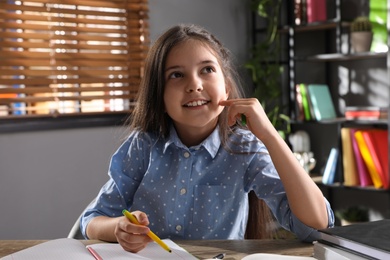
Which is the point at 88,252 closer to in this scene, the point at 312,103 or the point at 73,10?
the point at 73,10

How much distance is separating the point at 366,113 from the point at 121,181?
2.30m

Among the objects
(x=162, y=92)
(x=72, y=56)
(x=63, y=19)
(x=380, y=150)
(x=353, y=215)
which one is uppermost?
(x=63, y=19)

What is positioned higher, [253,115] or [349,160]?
[253,115]

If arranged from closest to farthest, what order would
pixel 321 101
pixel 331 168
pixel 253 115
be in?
pixel 253 115, pixel 331 168, pixel 321 101

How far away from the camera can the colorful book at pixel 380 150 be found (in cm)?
344

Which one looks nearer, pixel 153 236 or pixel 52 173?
pixel 153 236

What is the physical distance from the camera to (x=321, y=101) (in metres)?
3.83

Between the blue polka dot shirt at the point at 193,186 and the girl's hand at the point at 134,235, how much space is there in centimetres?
31

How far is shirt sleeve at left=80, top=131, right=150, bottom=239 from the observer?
1542 millimetres

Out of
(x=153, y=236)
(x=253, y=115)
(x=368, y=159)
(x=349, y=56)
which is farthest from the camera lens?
(x=349, y=56)

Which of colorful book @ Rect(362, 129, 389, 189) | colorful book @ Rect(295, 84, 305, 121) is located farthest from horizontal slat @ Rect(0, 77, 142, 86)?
colorful book @ Rect(362, 129, 389, 189)

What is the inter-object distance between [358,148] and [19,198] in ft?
6.06

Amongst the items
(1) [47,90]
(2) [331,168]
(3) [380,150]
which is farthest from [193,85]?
(2) [331,168]

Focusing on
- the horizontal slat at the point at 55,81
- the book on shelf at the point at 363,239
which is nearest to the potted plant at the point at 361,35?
the horizontal slat at the point at 55,81
